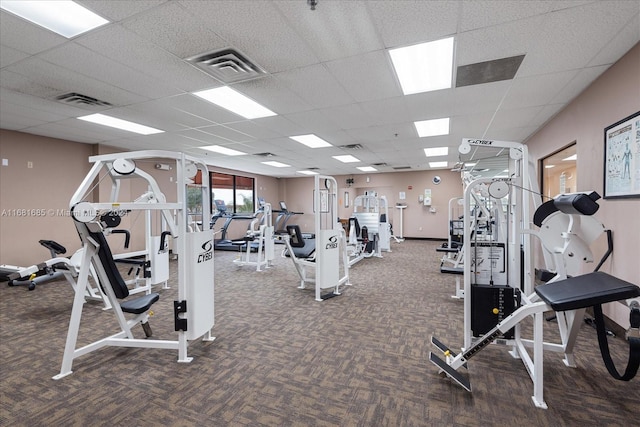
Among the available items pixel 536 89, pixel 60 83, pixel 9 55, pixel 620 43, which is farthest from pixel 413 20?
pixel 60 83

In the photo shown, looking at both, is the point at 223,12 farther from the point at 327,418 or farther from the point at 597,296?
the point at 597,296

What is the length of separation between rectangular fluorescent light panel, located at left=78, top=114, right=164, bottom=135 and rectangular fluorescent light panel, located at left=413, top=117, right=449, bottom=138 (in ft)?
15.5

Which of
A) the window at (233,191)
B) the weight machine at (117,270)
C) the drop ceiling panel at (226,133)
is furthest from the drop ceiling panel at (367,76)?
the window at (233,191)

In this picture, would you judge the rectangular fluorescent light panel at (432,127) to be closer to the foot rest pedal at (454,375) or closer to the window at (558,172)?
the window at (558,172)

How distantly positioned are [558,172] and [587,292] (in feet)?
17.9

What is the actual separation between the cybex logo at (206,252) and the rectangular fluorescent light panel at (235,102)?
6.44 feet

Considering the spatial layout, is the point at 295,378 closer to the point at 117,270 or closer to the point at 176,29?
the point at 117,270

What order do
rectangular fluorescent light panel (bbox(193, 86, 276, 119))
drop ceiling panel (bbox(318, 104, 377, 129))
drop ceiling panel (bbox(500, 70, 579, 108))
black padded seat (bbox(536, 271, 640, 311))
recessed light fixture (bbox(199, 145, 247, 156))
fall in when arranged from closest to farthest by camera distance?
black padded seat (bbox(536, 271, 640, 311))
drop ceiling panel (bbox(500, 70, 579, 108))
rectangular fluorescent light panel (bbox(193, 86, 276, 119))
drop ceiling panel (bbox(318, 104, 377, 129))
recessed light fixture (bbox(199, 145, 247, 156))

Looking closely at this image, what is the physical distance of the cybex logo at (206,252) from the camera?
256 centimetres

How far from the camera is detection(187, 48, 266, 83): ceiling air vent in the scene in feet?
9.01

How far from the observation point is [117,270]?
2461mm

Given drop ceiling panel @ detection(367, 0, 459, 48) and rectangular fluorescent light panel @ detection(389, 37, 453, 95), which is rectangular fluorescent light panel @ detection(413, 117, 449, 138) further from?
drop ceiling panel @ detection(367, 0, 459, 48)

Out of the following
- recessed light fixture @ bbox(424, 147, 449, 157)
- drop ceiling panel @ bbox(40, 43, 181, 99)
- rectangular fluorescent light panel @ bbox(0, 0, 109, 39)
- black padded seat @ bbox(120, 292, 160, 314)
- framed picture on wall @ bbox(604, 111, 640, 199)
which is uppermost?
rectangular fluorescent light panel @ bbox(0, 0, 109, 39)

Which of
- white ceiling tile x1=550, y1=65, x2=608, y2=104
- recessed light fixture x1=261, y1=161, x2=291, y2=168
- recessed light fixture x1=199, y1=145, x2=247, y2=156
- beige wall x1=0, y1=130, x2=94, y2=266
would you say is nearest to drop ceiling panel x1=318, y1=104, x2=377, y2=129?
white ceiling tile x1=550, y1=65, x2=608, y2=104
